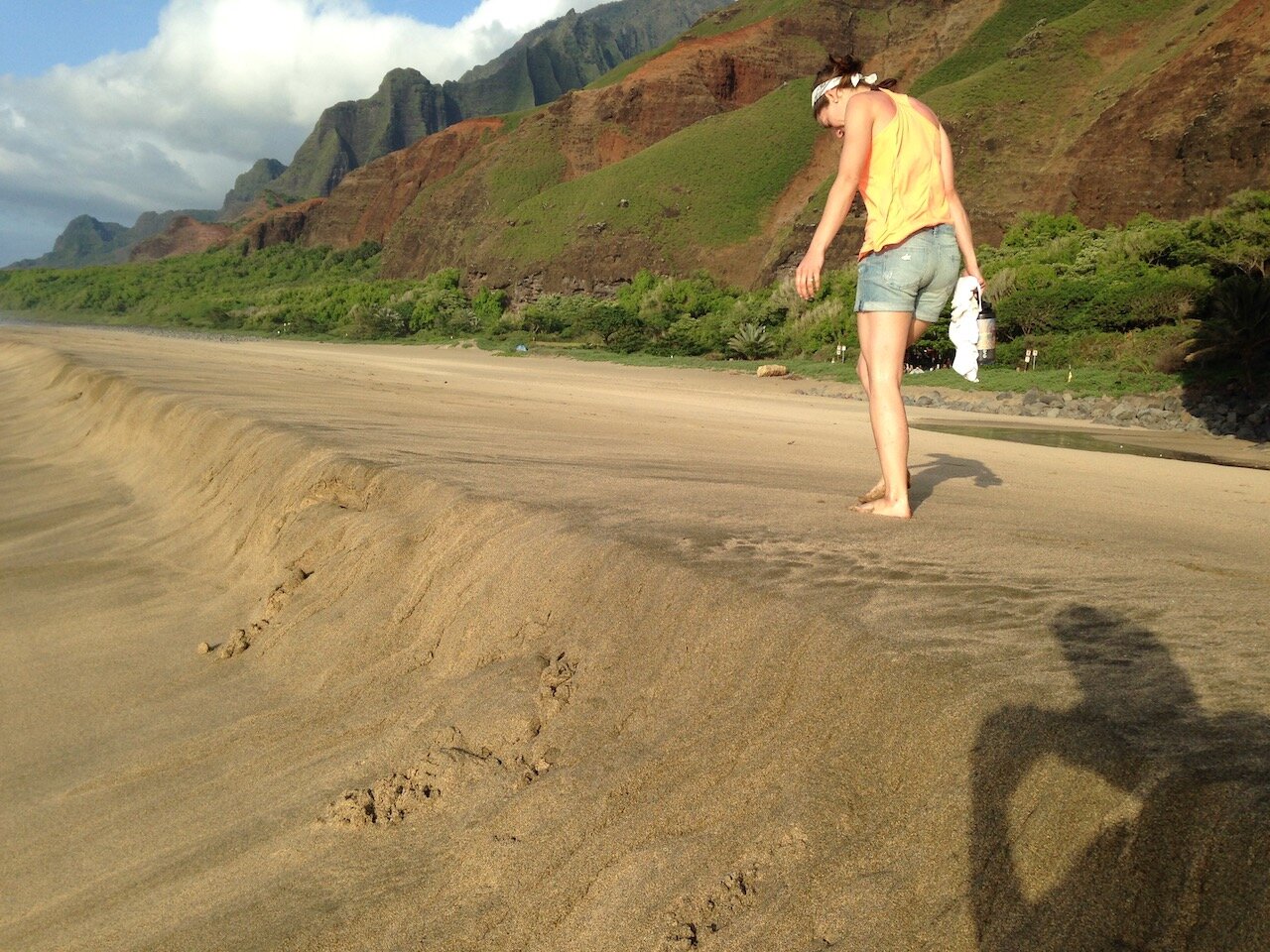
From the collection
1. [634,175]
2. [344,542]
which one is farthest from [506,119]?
[344,542]

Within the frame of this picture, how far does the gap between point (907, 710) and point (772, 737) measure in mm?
278

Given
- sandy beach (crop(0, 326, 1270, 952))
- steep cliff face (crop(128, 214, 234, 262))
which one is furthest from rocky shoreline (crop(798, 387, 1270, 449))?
steep cliff face (crop(128, 214, 234, 262))

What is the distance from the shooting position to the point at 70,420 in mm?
10633

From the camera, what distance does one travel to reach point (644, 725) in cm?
219

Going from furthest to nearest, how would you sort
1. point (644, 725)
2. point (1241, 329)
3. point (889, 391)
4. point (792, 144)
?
point (792, 144) → point (1241, 329) → point (889, 391) → point (644, 725)

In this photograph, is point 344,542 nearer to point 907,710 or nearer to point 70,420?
point 907,710

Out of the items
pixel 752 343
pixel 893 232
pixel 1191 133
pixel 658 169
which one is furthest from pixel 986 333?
pixel 658 169

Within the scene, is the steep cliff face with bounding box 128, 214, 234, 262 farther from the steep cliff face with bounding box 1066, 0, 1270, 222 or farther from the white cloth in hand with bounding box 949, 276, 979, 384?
the white cloth in hand with bounding box 949, 276, 979, 384

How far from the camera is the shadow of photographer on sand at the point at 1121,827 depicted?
1.31 m

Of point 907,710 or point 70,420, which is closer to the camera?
point 907,710

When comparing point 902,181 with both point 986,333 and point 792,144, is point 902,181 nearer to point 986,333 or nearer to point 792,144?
point 986,333

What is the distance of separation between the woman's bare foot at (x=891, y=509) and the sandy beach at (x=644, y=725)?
17 cm

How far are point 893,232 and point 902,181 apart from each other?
0.64 feet

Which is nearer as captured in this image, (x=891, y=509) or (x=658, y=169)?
(x=891, y=509)
